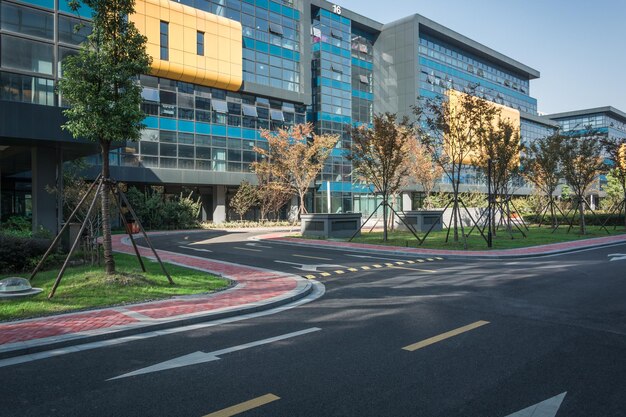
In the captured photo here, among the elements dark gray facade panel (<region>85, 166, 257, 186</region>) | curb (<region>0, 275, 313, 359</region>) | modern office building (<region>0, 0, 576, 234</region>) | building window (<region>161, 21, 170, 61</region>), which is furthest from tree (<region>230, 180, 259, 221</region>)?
curb (<region>0, 275, 313, 359</region>)

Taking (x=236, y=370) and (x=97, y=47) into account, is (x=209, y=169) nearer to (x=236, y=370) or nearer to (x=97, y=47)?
(x=97, y=47)

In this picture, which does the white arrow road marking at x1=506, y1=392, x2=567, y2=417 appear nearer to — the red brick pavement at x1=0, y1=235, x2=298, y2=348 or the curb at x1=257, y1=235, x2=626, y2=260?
the red brick pavement at x1=0, y1=235, x2=298, y2=348

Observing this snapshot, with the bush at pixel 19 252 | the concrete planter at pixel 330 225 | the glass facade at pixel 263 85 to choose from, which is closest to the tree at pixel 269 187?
the glass facade at pixel 263 85

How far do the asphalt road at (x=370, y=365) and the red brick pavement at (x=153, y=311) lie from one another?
96 centimetres

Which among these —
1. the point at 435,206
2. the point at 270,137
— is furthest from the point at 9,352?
→ the point at 435,206

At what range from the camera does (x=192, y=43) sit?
40.8m

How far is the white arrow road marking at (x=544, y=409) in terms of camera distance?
4031 millimetres

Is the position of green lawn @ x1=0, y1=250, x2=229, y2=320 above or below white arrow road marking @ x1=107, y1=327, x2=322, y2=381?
above

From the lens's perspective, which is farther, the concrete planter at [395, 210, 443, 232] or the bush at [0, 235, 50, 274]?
the concrete planter at [395, 210, 443, 232]

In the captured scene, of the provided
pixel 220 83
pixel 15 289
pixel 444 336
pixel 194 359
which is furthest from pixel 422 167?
pixel 194 359

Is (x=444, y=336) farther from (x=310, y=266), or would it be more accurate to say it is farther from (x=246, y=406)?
(x=310, y=266)

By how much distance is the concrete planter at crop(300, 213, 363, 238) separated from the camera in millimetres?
27562

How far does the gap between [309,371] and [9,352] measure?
162 inches

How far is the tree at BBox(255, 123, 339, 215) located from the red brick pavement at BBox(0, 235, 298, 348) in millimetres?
26422
